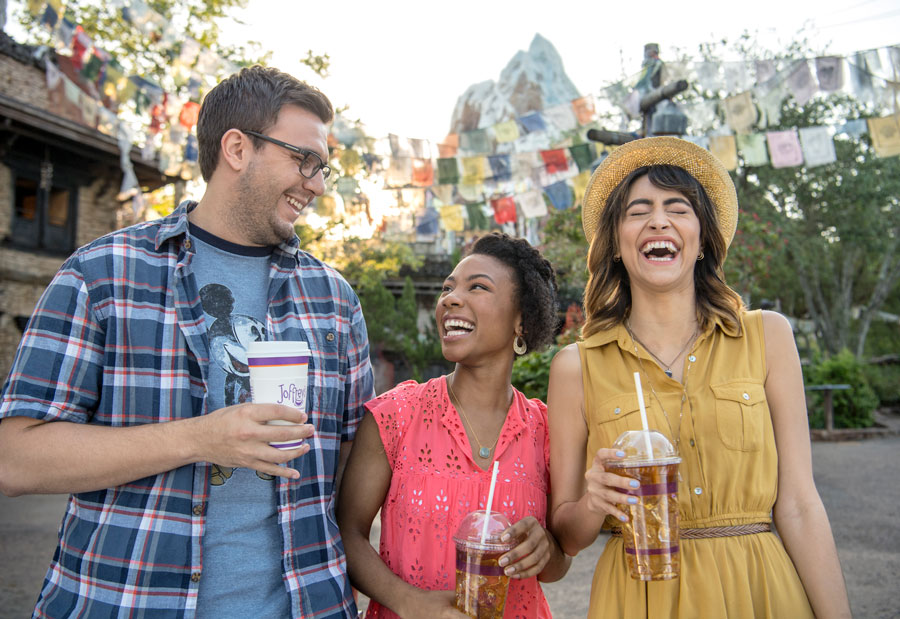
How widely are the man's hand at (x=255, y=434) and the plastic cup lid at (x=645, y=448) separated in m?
0.81

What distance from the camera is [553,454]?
7.07ft

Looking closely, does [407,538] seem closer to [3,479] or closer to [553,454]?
[553,454]

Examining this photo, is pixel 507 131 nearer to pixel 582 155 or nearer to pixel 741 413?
pixel 582 155

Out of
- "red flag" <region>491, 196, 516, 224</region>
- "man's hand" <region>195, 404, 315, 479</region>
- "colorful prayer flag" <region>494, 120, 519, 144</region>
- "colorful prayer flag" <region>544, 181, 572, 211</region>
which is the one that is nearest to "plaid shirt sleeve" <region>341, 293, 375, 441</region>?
"man's hand" <region>195, 404, 315, 479</region>

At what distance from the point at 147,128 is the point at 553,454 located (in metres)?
10.5

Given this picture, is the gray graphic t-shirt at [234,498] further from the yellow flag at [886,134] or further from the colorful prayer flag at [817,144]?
the colorful prayer flag at [817,144]

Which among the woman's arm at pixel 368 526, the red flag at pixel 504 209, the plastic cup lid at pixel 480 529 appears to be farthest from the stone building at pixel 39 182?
the plastic cup lid at pixel 480 529

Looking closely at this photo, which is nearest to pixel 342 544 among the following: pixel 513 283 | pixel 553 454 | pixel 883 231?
pixel 553 454

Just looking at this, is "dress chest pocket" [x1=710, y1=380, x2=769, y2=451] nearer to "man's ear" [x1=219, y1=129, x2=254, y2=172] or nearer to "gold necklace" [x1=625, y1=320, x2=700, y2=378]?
"gold necklace" [x1=625, y1=320, x2=700, y2=378]

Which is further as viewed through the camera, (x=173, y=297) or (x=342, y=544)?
(x=342, y=544)

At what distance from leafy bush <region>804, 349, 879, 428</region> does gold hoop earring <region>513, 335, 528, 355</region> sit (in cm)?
1376

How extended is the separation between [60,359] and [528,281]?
1678 mm

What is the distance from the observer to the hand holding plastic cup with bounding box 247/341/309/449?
5.19 ft

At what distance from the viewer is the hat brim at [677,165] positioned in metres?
2.27
